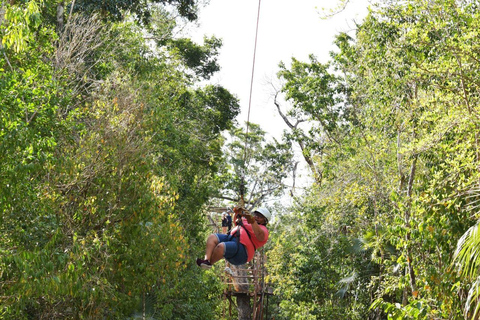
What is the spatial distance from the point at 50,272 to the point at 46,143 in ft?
4.81

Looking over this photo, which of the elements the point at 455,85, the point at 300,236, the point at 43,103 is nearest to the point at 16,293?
the point at 43,103

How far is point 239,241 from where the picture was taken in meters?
7.49

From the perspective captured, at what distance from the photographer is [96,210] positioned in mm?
9984

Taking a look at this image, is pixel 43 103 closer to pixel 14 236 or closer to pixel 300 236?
pixel 14 236

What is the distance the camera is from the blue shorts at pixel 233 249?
7.36m

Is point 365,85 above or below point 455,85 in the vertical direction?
above

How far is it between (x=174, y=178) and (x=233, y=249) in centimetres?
717

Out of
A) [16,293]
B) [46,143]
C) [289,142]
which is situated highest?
[289,142]

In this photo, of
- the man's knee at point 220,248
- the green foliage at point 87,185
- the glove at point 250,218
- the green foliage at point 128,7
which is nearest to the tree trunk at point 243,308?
the green foliage at point 87,185

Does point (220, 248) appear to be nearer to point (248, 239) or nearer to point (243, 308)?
point (248, 239)

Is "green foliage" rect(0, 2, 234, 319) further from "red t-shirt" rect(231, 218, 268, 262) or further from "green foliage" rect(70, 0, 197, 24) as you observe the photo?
"red t-shirt" rect(231, 218, 268, 262)

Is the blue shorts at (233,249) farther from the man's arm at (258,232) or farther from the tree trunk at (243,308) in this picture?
the tree trunk at (243,308)

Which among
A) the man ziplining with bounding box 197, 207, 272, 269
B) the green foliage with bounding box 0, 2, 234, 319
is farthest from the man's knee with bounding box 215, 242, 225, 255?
the green foliage with bounding box 0, 2, 234, 319

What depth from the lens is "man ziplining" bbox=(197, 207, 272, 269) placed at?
23.5 ft
